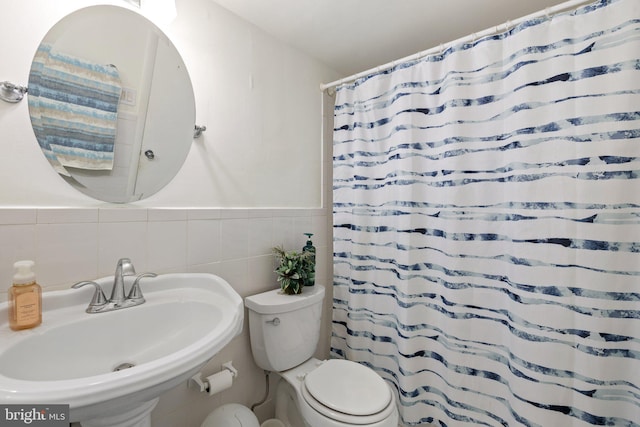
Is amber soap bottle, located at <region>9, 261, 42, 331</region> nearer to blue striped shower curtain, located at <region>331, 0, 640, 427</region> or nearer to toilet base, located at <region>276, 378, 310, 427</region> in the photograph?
toilet base, located at <region>276, 378, 310, 427</region>

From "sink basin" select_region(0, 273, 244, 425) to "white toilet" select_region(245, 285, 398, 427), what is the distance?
1.09 feet

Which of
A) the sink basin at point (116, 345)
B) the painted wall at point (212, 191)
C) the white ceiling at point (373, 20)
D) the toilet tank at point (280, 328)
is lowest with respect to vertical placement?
the toilet tank at point (280, 328)

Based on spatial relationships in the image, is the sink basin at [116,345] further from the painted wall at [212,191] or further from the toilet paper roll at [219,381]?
the toilet paper roll at [219,381]

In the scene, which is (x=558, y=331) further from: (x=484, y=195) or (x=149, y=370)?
(x=149, y=370)

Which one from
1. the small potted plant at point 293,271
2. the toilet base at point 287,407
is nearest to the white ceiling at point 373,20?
the small potted plant at point 293,271

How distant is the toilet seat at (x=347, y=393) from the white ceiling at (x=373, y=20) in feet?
5.42

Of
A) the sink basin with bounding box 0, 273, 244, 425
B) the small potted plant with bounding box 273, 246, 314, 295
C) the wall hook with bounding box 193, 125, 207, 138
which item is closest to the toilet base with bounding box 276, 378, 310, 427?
the small potted plant with bounding box 273, 246, 314, 295

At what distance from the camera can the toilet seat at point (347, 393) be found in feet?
3.47

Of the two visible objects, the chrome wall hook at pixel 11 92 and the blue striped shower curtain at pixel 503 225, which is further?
the blue striped shower curtain at pixel 503 225

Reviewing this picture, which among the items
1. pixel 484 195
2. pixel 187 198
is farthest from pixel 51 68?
pixel 484 195

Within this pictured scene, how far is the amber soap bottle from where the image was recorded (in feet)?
2.45

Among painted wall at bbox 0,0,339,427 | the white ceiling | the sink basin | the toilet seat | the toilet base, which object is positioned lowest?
the toilet base

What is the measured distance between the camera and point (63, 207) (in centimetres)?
91

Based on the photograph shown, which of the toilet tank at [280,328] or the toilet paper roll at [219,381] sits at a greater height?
the toilet tank at [280,328]
